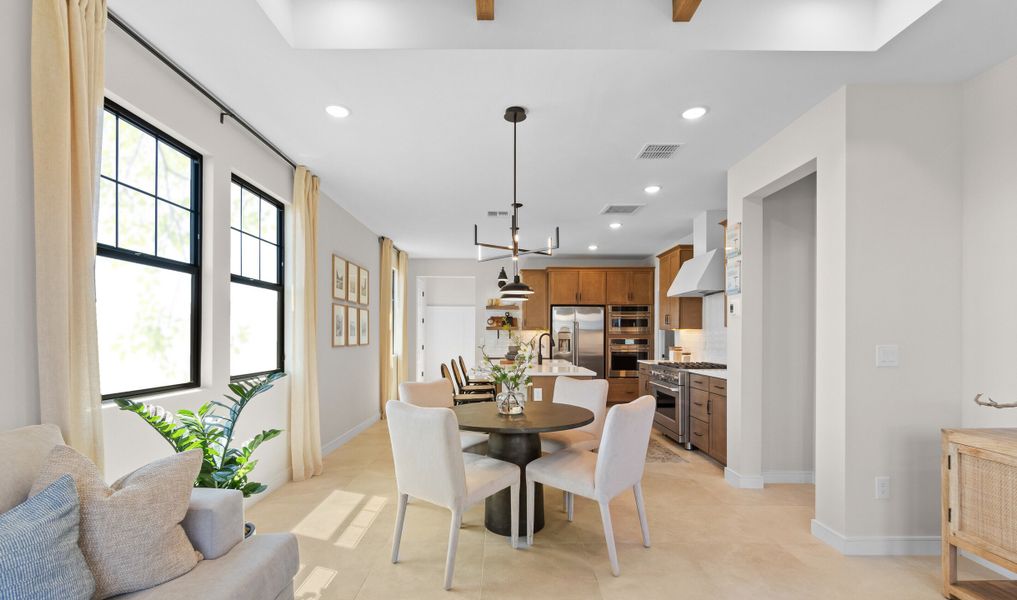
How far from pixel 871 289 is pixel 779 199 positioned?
1.50m

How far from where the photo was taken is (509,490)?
10.4ft

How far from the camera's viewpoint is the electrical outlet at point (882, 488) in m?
2.82

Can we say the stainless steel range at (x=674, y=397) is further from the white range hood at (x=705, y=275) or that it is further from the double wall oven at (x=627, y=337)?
the double wall oven at (x=627, y=337)

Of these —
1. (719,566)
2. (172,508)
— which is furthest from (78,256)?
(719,566)

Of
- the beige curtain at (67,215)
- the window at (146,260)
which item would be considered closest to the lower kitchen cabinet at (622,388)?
the window at (146,260)

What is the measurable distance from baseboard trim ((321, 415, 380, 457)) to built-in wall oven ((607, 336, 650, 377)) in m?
4.04

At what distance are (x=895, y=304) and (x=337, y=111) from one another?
353 centimetres

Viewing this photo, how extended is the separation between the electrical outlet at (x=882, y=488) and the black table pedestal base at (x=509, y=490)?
1.95m

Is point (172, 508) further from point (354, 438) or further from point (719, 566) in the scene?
point (354, 438)

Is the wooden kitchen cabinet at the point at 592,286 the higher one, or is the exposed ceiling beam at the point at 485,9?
the exposed ceiling beam at the point at 485,9

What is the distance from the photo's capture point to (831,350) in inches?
117

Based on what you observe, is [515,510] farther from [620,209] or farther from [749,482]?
[620,209]

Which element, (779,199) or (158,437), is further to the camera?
(779,199)

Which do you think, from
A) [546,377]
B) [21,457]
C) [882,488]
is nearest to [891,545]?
[882,488]
